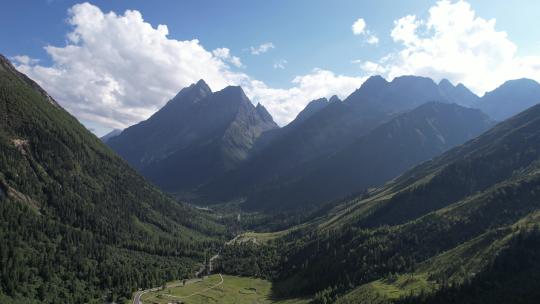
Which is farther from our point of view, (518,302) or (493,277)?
(493,277)

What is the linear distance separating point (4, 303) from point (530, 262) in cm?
23235

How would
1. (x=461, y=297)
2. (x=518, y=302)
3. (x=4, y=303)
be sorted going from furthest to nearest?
(x=4, y=303) < (x=461, y=297) < (x=518, y=302)

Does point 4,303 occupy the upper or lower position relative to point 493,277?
upper

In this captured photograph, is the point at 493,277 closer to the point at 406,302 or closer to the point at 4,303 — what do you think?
the point at 406,302

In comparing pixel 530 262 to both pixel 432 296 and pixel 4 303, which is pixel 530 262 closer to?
pixel 432 296

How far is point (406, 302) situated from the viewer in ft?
640

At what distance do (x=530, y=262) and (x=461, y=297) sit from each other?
37.6 m

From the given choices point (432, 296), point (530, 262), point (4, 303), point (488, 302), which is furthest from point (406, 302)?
point (4, 303)

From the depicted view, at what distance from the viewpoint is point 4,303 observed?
654ft

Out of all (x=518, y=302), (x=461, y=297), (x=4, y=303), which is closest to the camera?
(x=518, y=302)

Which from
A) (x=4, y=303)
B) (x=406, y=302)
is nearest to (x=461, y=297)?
(x=406, y=302)

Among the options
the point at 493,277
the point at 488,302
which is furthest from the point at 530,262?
the point at 488,302

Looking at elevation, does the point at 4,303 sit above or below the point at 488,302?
above

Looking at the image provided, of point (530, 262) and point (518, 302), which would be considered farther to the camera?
point (530, 262)
